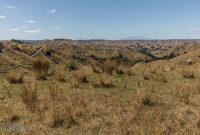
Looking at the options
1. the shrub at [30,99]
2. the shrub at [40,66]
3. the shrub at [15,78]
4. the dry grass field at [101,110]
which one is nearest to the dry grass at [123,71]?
the dry grass field at [101,110]

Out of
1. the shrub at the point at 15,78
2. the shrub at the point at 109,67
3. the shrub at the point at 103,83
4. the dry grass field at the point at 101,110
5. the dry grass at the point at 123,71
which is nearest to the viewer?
the dry grass field at the point at 101,110

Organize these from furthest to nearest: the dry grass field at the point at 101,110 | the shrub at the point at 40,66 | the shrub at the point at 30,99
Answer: the shrub at the point at 40,66 < the shrub at the point at 30,99 < the dry grass field at the point at 101,110

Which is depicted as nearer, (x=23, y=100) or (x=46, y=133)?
(x=46, y=133)

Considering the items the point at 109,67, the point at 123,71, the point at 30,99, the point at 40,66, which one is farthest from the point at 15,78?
the point at 123,71

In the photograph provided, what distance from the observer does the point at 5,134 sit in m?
6.77

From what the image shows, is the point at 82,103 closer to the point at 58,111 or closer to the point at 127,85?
the point at 58,111

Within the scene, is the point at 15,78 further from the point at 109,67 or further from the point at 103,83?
the point at 109,67

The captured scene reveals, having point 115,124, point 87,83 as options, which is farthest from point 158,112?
point 87,83

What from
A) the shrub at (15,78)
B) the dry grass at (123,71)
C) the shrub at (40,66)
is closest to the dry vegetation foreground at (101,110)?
the shrub at (15,78)

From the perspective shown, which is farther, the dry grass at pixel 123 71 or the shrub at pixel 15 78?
the dry grass at pixel 123 71

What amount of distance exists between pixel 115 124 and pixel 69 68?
39.2ft

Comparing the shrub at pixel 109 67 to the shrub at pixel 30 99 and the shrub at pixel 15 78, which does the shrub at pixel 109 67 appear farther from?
the shrub at pixel 30 99

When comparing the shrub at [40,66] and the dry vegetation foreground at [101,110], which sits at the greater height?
the shrub at [40,66]

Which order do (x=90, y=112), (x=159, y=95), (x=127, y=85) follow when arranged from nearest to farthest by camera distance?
(x=90, y=112), (x=159, y=95), (x=127, y=85)
